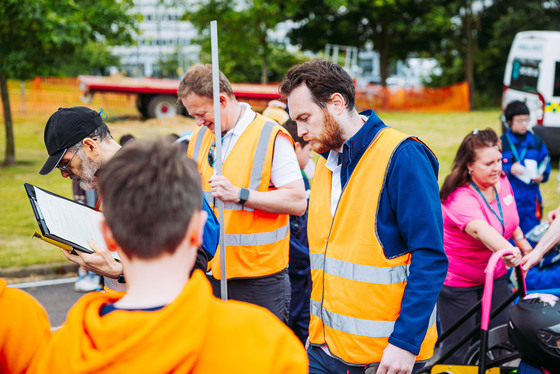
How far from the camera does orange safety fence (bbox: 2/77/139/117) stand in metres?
23.2

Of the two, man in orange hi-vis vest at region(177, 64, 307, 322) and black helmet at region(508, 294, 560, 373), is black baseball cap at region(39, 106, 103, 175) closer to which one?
man in orange hi-vis vest at region(177, 64, 307, 322)

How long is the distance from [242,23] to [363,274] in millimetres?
27536

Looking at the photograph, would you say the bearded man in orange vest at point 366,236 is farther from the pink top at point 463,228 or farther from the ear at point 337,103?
the pink top at point 463,228

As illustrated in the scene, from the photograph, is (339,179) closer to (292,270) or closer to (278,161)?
(278,161)

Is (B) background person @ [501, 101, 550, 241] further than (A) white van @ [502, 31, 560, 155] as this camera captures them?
No

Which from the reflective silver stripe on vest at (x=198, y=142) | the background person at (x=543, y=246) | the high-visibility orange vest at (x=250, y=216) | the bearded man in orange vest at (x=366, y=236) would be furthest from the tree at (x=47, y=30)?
the background person at (x=543, y=246)

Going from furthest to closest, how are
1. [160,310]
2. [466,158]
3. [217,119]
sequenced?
1. [466,158]
2. [217,119]
3. [160,310]

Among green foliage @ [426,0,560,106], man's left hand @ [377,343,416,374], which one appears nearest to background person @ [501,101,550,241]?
man's left hand @ [377,343,416,374]

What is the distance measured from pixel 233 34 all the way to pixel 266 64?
7.74 ft

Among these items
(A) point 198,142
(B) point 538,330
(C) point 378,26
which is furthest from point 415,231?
(C) point 378,26

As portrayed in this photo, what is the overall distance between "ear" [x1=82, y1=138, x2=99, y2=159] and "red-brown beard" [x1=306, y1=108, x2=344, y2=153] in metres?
1.02

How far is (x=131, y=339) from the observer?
1202mm

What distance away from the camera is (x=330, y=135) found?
2.51 metres

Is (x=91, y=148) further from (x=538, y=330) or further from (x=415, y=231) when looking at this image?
(x=538, y=330)
